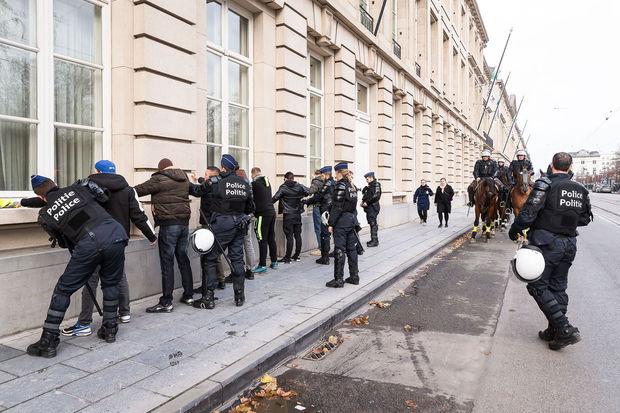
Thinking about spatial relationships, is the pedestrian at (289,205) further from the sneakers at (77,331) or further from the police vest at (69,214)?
the police vest at (69,214)

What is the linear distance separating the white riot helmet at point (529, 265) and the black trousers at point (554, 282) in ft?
0.59

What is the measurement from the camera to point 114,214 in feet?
17.2

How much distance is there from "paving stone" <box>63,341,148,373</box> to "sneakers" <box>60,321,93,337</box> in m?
0.48

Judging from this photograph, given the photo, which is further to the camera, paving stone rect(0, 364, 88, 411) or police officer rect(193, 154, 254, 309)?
police officer rect(193, 154, 254, 309)

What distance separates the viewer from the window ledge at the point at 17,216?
5.19 m

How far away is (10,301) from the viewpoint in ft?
16.1

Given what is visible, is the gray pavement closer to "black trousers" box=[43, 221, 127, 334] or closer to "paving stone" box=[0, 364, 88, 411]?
"paving stone" box=[0, 364, 88, 411]

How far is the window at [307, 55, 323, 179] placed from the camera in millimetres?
Result: 12625

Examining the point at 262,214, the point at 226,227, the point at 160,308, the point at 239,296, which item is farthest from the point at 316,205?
the point at 160,308

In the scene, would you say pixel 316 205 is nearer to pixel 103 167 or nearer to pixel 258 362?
pixel 103 167

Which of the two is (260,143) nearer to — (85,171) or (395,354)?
(85,171)

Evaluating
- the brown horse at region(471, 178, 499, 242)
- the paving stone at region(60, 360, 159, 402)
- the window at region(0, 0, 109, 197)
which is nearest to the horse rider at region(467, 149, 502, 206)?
the brown horse at region(471, 178, 499, 242)

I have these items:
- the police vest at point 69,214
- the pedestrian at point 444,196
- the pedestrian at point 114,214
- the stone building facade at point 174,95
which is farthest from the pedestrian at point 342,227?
the pedestrian at point 444,196

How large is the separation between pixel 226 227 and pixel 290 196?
10.6 ft
